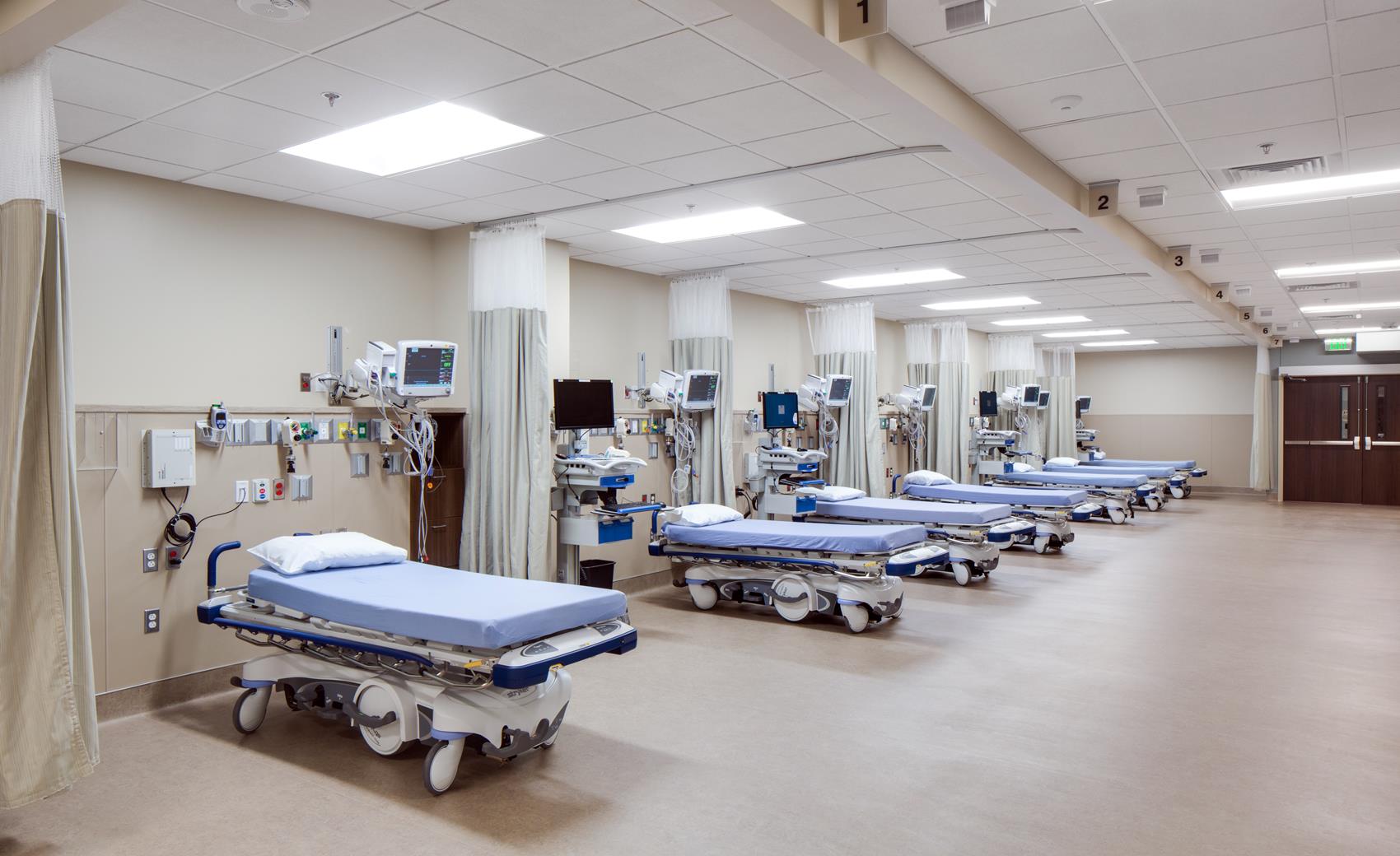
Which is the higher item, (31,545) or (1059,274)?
(1059,274)

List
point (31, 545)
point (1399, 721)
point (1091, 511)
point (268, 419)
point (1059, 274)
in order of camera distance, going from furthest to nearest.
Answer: point (1091, 511) < point (1059, 274) < point (268, 419) < point (1399, 721) < point (31, 545)

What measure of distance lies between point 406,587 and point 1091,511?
11.2 meters

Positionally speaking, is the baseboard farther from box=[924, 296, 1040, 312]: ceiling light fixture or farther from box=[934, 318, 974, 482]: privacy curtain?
box=[934, 318, 974, 482]: privacy curtain

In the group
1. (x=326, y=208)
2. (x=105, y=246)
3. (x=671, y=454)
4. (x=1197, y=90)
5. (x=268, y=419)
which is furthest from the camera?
(x=671, y=454)

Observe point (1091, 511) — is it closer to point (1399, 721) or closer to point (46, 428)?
point (1399, 721)

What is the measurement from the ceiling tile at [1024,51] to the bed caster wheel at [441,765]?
12.1ft

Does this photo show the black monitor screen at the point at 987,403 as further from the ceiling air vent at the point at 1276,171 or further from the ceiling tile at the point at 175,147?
the ceiling tile at the point at 175,147

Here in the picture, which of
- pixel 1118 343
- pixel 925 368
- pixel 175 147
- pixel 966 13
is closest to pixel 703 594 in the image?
pixel 175 147

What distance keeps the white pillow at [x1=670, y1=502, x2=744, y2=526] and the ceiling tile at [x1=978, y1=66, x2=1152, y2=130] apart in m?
3.97

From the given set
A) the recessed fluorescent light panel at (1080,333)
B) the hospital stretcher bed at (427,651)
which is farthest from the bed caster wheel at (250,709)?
the recessed fluorescent light panel at (1080,333)

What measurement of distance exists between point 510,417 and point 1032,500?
6.81 meters

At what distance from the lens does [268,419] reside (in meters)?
5.51

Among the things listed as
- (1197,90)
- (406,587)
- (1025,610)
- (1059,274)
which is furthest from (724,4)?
(1059,274)

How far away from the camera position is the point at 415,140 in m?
4.78
